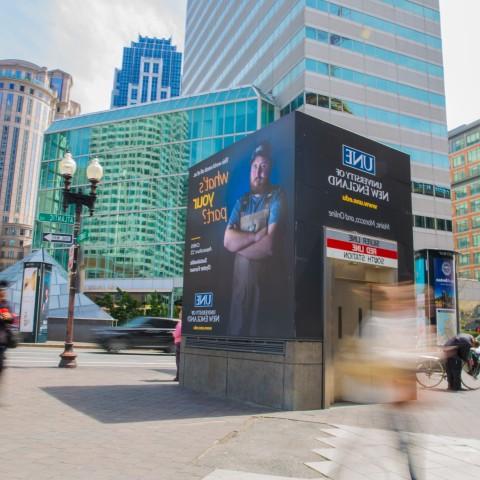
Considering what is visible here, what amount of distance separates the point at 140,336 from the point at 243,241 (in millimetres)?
14450

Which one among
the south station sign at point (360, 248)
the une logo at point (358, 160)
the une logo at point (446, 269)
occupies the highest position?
the une logo at point (358, 160)

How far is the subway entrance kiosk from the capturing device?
851cm

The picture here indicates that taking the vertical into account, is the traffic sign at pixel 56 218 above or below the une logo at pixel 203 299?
above

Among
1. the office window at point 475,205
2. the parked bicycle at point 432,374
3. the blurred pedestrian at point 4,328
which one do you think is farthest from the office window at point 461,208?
the blurred pedestrian at point 4,328

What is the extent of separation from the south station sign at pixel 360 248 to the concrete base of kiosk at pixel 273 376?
1.78 metres

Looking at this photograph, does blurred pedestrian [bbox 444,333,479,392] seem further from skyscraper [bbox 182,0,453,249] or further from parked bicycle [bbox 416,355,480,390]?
skyscraper [bbox 182,0,453,249]

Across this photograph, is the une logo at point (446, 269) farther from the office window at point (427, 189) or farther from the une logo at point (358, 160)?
the office window at point (427, 189)

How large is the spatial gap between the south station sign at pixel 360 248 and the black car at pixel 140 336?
1447 centimetres

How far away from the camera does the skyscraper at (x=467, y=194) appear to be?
101000mm

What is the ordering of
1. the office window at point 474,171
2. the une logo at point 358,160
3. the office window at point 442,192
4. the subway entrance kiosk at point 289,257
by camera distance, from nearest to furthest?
1. the subway entrance kiosk at point 289,257
2. the une logo at point 358,160
3. the office window at point 442,192
4. the office window at point 474,171

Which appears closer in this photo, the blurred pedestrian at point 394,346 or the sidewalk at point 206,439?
the sidewalk at point 206,439

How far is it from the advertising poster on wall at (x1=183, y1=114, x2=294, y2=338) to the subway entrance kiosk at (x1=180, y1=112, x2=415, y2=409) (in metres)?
0.02

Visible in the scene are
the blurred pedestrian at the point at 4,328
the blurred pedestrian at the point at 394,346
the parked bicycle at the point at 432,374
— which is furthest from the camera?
the parked bicycle at the point at 432,374

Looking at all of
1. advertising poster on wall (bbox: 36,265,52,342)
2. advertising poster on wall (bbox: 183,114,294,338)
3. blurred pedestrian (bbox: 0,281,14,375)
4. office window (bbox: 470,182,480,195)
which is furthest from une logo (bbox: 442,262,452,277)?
office window (bbox: 470,182,480,195)
